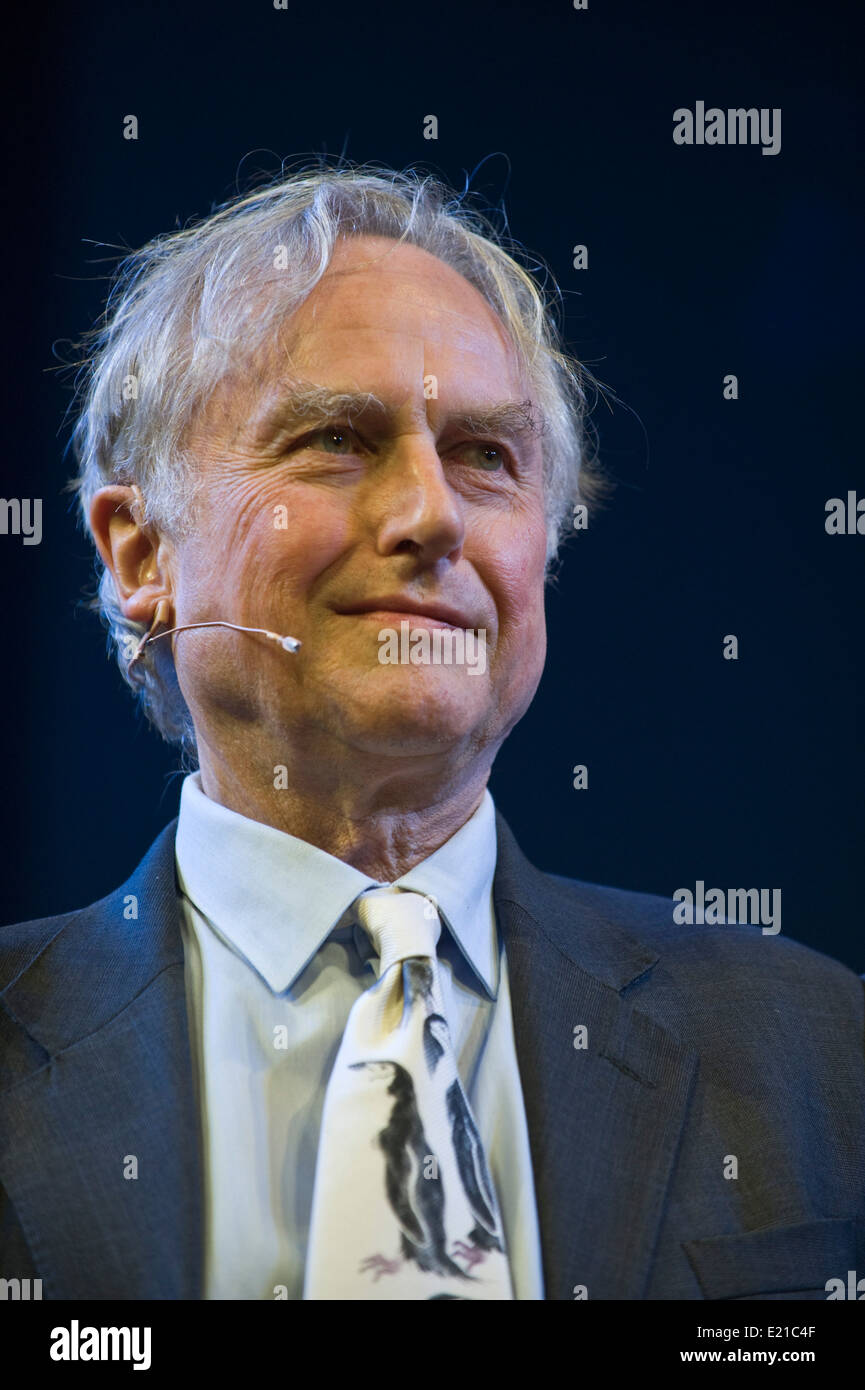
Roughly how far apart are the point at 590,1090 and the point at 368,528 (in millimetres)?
697

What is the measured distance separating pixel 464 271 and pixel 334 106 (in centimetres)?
41

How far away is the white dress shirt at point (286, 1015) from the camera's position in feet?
4.84

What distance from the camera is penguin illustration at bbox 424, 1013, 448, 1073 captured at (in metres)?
1.50

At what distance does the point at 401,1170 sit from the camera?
143 cm

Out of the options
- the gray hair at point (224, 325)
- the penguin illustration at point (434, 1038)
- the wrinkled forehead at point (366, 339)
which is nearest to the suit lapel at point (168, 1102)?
the penguin illustration at point (434, 1038)

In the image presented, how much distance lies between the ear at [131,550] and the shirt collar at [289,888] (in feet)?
0.98

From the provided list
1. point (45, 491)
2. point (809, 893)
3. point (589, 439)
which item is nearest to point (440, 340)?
point (589, 439)

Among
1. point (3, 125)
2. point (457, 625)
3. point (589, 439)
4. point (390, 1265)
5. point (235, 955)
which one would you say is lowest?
point (390, 1265)

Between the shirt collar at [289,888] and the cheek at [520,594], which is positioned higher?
the cheek at [520,594]

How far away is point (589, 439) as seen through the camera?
7.34 ft

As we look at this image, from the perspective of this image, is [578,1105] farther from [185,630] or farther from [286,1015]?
[185,630]

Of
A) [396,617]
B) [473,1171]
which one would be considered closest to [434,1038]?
[473,1171]

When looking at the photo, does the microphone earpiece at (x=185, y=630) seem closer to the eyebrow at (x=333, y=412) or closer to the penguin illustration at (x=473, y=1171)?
the eyebrow at (x=333, y=412)

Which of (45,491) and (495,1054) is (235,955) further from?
(45,491)
